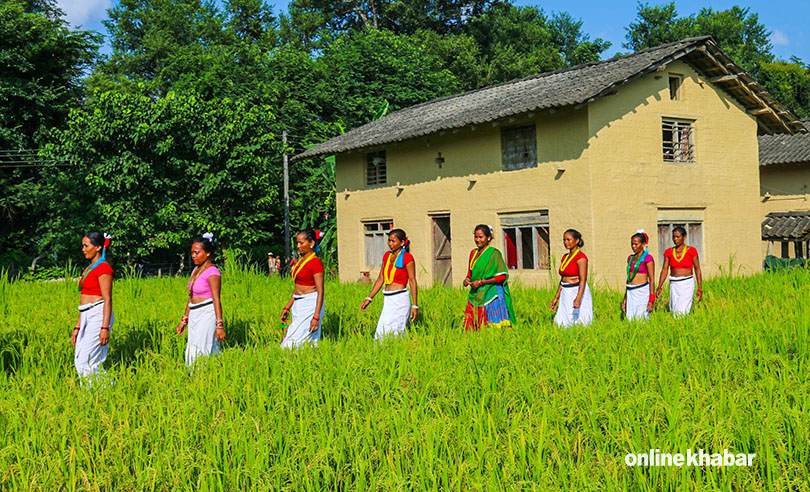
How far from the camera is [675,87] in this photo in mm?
16562

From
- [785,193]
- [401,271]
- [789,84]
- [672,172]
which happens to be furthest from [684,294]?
[789,84]

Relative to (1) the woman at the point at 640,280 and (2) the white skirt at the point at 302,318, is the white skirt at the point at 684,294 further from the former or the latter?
(2) the white skirt at the point at 302,318

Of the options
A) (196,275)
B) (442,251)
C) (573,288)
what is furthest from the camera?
(442,251)

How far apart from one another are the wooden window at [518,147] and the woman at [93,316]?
11.5 meters

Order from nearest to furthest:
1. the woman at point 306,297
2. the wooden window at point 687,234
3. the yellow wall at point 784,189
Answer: the woman at point 306,297 → the wooden window at point 687,234 → the yellow wall at point 784,189

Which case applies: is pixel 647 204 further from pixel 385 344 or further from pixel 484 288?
pixel 385 344

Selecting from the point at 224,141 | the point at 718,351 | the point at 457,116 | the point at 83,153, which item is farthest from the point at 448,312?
the point at 83,153

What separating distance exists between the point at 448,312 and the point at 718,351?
16.5 feet

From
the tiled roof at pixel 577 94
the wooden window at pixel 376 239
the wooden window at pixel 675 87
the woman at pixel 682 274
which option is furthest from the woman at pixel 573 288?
the wooden window at pixel 376 239

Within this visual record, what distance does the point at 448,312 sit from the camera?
34.3ft

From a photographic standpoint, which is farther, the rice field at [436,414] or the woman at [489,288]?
the woman at [489,288]

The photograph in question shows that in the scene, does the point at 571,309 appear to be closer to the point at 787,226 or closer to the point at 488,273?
the point at 488,273

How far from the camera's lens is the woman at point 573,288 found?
8.58m

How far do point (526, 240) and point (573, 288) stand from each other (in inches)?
306
